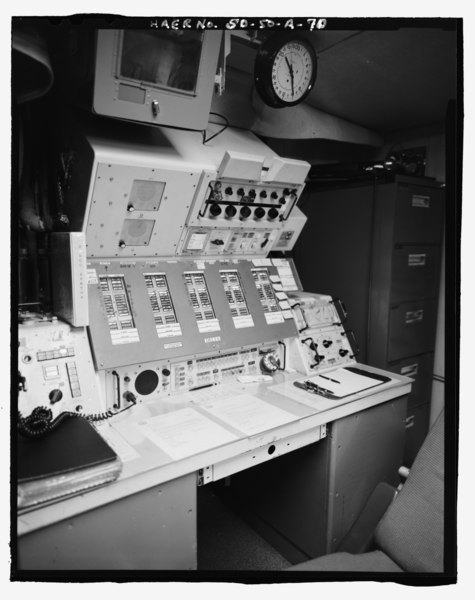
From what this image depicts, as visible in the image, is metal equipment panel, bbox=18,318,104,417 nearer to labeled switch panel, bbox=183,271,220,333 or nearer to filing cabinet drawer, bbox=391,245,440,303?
labeled switch panel, bbox=183,271,220,333

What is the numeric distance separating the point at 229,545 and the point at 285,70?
261 centimetres

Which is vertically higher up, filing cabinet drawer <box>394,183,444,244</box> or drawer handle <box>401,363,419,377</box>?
filing cabinet drawer <box>394,183,444,244</box>

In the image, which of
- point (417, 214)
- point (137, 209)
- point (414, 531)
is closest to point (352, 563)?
point (414, 531)

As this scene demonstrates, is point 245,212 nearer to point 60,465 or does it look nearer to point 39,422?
point 39,422

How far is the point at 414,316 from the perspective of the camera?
11.0ft

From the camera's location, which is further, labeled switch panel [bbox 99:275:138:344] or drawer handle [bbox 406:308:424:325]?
drawer handle [bbox 406:308:424:325]

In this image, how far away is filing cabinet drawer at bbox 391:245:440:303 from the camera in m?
3.17

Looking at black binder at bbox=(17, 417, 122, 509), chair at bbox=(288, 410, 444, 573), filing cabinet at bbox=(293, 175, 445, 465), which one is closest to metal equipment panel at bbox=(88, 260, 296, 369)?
black binder at bbox=(17, 417, 122, 509)

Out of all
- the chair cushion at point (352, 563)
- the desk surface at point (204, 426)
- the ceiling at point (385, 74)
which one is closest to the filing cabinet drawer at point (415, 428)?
the desk surface at point (204, 426)

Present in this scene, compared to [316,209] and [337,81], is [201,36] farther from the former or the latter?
[316,209]

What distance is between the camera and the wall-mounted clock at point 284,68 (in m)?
1.97

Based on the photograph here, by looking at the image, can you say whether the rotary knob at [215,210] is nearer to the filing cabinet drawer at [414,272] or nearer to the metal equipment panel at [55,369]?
the metal equipment panel at [55,369]

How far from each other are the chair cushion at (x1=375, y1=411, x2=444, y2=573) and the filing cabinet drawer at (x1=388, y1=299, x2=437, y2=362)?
1.57 metres

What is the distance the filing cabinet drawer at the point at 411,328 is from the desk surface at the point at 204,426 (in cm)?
70
